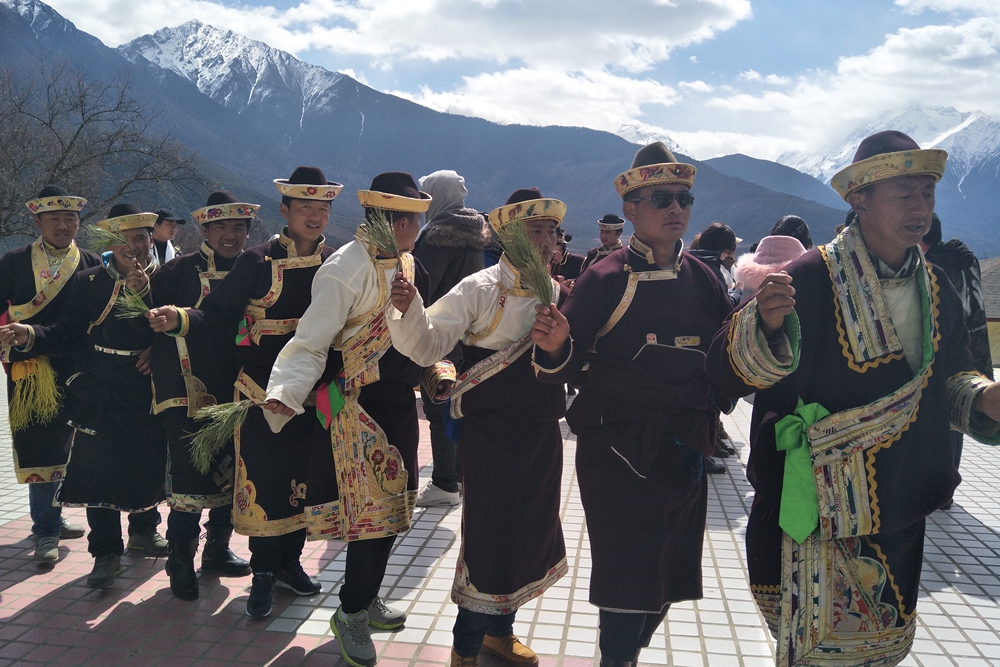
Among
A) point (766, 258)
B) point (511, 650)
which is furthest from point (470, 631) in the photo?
point (766, 258)

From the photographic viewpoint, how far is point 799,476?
2367 mm

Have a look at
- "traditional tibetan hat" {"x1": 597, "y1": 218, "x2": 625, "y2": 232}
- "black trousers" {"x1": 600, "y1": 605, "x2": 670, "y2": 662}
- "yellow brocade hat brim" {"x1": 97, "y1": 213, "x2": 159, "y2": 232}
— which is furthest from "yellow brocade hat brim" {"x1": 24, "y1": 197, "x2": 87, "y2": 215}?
"traditional tibetan hat" {"x1": 597, "y1": 218, "x2": 625, "y2": 232}

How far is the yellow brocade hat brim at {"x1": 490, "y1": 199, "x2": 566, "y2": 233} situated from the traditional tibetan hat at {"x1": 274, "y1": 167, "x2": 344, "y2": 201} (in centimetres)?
97

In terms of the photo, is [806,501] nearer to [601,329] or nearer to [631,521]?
[631,521]

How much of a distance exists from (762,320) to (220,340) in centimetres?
304

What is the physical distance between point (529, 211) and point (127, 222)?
2.77 metres

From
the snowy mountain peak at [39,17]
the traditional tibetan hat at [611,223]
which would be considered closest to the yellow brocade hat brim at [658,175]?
the traditional tibetan hat at [611,223]

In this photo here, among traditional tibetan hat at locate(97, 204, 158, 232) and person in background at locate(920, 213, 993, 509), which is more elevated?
traditional tibetan hat at locate(97, 204, 158, 232)

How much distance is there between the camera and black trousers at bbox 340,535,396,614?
3301mm

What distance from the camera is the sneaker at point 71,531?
4848 millimetres

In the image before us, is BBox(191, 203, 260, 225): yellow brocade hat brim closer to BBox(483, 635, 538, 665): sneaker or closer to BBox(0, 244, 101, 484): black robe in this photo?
BBox(0, 244, 101, 484): black robe

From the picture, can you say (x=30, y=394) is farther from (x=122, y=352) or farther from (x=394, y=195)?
(x=394, y=195)

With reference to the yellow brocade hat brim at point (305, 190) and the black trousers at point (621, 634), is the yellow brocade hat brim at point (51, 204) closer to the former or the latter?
the yellow brocade hat brim at point (305, 190)

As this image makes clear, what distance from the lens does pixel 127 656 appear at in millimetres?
3312
